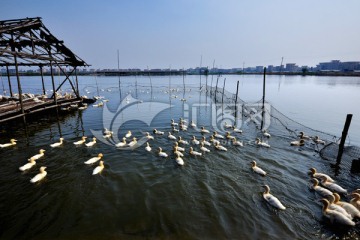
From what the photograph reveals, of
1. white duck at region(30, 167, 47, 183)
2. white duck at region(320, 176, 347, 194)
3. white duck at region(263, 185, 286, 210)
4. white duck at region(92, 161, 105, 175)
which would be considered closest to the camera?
white duck at region(263, 185, 286, 210)

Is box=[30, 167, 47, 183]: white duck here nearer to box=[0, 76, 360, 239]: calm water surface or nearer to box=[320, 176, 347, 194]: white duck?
box=[0, 76, 360, 239]: calm water surface

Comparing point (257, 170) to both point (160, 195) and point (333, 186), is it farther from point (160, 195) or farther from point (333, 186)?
point (160, 195)

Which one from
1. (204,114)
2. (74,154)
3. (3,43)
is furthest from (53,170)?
(204,114)

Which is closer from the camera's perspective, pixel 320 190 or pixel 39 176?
pixel 320 190

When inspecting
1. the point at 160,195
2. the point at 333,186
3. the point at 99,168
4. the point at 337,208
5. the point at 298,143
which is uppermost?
the point at 99,168

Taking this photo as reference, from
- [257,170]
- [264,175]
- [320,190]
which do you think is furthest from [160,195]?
[320,190]

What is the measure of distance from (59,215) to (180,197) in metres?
5.25

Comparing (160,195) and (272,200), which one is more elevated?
(272,200)

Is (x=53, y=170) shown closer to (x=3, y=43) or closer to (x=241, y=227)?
(x=241, y=227)

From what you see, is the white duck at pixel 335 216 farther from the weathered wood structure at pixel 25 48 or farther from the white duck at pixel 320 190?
the weathered wood structure at pixel 25 48

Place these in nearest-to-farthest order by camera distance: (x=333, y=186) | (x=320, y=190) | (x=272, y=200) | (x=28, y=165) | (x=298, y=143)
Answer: (x=272, y=200) → (x=320, y=190) → (x=333, y=186) → (x=28, y=165) → (x=298, y=143)

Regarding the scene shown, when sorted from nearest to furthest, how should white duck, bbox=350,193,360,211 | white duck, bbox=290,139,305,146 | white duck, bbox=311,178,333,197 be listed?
white duck, bbox=350,193,360,211, white duck, bbox=311,178,333,197, white duck, bbox=290,139,305,146

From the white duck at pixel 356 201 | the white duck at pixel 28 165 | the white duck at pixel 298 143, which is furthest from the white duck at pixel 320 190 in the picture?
the white duck at pixel 28 165

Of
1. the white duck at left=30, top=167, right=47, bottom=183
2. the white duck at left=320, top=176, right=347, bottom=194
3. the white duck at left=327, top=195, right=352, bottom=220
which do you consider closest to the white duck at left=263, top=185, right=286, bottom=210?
the white duck at left=327, top=195, right=352, bottom=220
